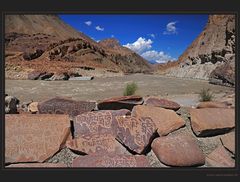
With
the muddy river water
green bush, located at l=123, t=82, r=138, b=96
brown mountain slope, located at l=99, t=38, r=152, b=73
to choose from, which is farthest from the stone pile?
the muddy river water

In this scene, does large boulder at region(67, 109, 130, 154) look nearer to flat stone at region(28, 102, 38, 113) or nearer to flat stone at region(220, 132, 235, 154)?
flat stone at region(28, 102, 38, 113)

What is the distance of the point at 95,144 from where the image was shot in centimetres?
344

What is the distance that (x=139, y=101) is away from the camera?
3.95m

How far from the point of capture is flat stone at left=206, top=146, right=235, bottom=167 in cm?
344

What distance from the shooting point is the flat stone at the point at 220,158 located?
3.44 m

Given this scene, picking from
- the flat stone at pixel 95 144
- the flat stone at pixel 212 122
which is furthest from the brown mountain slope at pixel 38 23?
the flat stone at pixel 212 122

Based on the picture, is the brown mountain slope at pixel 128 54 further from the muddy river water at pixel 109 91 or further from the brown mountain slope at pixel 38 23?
the brown mountain slope at pixel 38 23

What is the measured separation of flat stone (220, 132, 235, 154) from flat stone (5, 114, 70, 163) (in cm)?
178

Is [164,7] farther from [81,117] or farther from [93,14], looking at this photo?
[81,117]

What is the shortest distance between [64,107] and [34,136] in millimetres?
559

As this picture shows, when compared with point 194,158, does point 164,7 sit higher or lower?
higher

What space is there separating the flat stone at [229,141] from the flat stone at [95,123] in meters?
1.20
